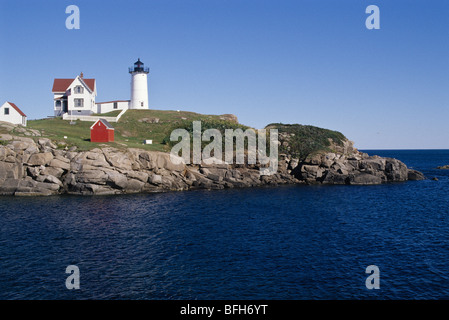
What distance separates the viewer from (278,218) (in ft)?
138

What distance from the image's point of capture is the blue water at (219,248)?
23.0 metres

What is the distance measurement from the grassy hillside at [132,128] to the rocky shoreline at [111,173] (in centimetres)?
415

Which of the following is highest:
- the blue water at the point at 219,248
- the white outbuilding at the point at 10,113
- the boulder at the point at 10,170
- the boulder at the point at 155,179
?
the white outbuilding at the point at 10,113

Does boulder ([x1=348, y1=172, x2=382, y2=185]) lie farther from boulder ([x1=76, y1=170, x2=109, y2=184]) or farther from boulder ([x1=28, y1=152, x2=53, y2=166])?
boulder ([x1=28, y1=152, x2=53, y2=166])

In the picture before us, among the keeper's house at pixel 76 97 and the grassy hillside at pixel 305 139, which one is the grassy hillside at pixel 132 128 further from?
the grassy hillside at pixel 305 139

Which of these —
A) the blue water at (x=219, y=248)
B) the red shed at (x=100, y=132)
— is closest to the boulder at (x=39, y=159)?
the blue water at (x=219, y=248)

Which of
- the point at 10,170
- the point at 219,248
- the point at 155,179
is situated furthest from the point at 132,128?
the point at 219,248

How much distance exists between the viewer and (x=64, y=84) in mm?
93188

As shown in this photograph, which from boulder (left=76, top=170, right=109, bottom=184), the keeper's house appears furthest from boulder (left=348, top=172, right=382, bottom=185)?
the keeper's house

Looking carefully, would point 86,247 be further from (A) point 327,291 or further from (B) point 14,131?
(B) point 14,131

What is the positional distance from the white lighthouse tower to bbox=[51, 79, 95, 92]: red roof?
11.4 meters

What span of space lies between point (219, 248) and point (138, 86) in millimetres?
78262

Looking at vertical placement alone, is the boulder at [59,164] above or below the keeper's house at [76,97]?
below

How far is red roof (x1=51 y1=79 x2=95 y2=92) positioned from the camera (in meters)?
91.4
